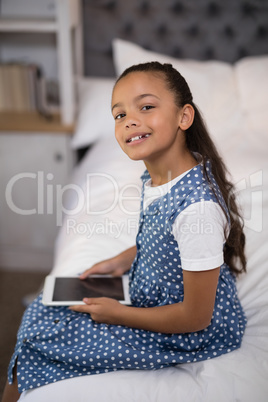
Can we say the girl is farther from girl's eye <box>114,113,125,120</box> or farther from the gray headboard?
the gray headboard

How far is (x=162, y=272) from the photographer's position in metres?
1.05

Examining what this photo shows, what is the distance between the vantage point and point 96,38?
96.2 inches

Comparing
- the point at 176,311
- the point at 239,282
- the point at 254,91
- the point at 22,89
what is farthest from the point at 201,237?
the point at 22,89

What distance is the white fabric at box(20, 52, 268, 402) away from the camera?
0.90 m

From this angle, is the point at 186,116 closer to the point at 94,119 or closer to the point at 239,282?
the point at 239,282

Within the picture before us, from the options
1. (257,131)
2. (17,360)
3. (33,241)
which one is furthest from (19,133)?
(17,360)

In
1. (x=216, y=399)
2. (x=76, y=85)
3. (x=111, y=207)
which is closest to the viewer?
(x=216, y=399)

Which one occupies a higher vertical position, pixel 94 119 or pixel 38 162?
pixel 94 119

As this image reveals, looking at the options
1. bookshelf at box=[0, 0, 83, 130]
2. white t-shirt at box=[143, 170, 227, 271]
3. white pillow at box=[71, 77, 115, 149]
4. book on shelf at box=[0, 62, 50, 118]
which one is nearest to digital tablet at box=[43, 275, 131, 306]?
white t-shirt at box=[143, 170, 227, 271]

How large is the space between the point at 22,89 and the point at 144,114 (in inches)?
67.1

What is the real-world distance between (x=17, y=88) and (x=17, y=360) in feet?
5.82

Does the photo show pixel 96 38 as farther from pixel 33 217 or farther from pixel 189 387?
pixel 189 387

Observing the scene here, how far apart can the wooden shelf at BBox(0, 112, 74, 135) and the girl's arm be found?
1318 mm

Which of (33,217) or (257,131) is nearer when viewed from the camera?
(257,131)
